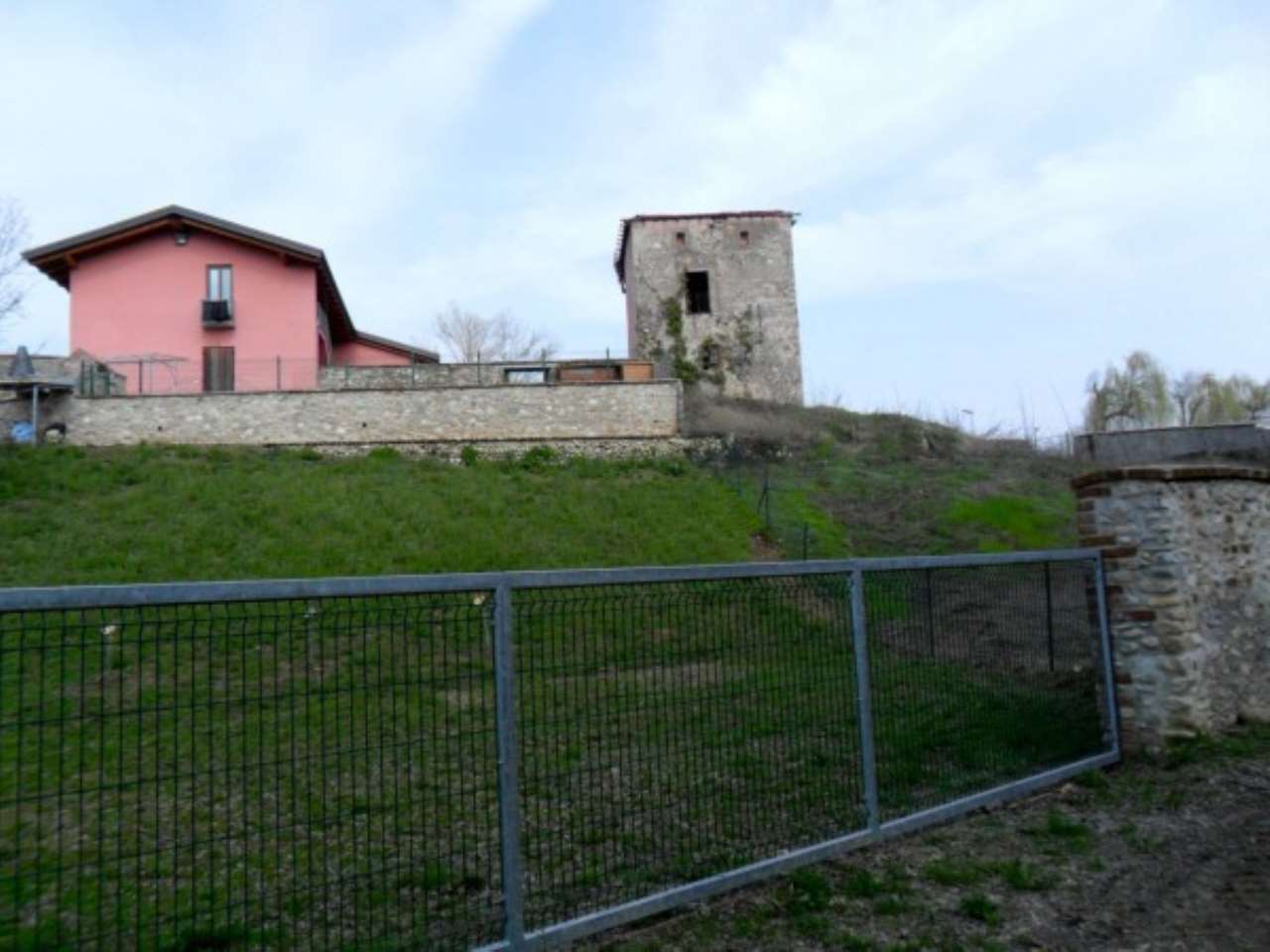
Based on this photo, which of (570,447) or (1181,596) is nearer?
(1181,596)

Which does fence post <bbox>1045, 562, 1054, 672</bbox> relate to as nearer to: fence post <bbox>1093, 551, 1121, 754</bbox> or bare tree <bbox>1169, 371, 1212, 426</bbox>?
fence post <bbox>1093, 551, 1121, 754</bbox>

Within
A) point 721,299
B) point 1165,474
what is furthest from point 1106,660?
point 721,299

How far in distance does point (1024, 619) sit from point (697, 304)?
98.4 feet

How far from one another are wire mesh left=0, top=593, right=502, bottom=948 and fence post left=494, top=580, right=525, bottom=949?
0.15 metres

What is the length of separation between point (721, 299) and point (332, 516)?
2169 centimetres

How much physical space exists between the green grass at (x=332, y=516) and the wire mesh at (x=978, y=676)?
8892 millimetres

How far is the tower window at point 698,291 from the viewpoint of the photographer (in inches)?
1412

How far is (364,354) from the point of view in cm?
3831

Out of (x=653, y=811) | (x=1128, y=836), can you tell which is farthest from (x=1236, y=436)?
(x=653, y=811)

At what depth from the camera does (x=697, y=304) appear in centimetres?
3603

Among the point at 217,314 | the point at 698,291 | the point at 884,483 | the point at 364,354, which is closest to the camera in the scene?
the point at 884,483

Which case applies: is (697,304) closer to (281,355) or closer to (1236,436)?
(281,355)

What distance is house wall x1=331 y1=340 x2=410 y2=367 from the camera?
124 ft

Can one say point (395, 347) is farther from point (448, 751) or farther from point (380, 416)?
point (448, 751)
